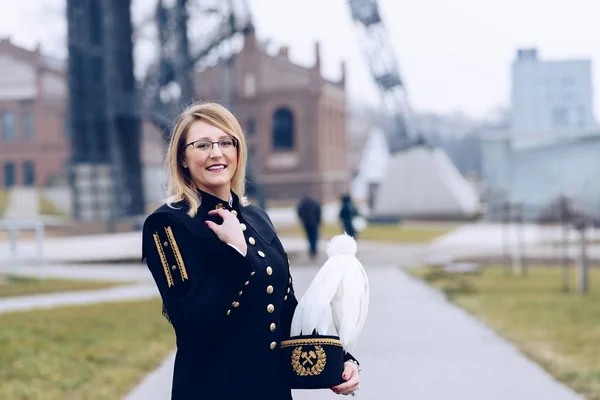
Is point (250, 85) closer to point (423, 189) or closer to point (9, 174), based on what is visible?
point (9, 174)

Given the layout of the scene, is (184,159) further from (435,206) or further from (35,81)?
(35,81)

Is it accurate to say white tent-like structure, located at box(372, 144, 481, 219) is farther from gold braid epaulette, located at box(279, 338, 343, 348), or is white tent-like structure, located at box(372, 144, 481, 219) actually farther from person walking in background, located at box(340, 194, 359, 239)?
gold braid epaulette, located at box(279, 338, 343, 348)

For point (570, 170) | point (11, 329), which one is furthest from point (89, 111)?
point (11, 329)

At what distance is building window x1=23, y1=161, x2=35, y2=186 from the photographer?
207 feet

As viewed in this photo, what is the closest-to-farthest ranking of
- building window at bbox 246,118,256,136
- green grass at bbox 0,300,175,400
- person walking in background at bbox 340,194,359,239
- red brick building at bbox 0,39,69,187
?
green grass at bbox 0,300,175,400 → person walking in background at bbox 340,194,359,239 → red brick building at bbox 0,39,69,187 → building window at bbox 246,118,256,136

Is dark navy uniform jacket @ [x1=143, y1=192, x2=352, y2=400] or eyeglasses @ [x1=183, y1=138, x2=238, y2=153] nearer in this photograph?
dark navy uniform jacket @ [x1=143, y1=192, x2=352, y2=400]

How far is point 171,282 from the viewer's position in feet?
9.43

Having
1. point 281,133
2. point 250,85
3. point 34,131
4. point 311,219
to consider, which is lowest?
point 311,219

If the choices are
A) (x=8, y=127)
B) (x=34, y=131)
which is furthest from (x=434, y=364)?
(x=8, y=127)

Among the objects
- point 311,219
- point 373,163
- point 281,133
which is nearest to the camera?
point 311,219

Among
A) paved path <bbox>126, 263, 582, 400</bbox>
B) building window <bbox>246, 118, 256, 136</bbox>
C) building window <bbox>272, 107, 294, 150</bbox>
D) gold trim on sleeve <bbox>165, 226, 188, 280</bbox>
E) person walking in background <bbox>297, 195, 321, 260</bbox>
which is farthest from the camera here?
building window <bbox>246, 118, 256, 136</bbox>

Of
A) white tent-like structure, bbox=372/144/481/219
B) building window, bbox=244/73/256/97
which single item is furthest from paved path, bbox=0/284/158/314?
building window, bbox=244/73/256/97

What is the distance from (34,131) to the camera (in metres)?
62.7

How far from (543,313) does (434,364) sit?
3.97m
